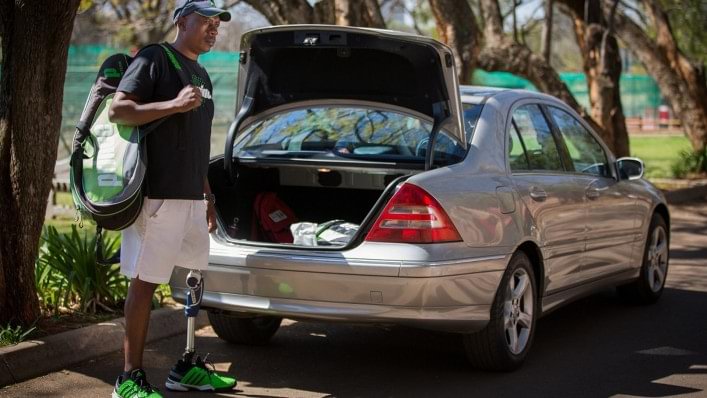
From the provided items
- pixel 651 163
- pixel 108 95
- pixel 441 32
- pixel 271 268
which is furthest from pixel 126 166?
pixel 651 163

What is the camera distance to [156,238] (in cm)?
522

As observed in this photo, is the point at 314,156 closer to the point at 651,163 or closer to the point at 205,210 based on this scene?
the point at 205,210

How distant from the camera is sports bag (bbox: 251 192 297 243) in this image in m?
6.61

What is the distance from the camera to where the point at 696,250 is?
11.2 meters

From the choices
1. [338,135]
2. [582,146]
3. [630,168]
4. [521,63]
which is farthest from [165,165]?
[521,63]

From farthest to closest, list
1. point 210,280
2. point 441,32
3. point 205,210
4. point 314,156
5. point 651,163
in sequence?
point 651,163
point 441,32
point 314,156
point 210,280
point 205,210

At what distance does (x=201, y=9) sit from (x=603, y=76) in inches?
494

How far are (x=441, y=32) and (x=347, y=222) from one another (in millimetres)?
7722

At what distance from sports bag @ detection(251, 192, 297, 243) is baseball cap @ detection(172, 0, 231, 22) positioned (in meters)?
1.61

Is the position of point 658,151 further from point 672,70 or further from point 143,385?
point 143,385

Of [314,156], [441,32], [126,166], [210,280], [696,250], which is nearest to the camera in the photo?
[126,166]

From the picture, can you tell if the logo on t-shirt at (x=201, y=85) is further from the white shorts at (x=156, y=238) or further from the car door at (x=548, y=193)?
the car door at (x=548, y=193)

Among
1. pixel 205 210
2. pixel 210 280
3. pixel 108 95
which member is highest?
pixel 108 95

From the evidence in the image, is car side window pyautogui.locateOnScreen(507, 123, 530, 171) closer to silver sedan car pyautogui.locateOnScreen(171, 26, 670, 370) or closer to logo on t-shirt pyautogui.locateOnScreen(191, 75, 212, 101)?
silver sedan car pyautogui.locateOnScreen(171, 26, 670, 370)
